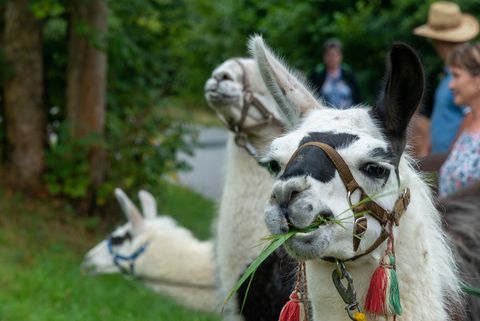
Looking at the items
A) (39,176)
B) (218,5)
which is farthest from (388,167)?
(218,5)

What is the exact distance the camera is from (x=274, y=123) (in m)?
4.77

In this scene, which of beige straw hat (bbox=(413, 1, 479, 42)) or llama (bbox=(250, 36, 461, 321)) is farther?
beige straw hat (bbox=(413, 1, 479, 42))

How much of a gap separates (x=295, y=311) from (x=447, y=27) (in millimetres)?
4259

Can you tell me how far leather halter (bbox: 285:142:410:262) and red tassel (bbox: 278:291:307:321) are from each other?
0.84 ft

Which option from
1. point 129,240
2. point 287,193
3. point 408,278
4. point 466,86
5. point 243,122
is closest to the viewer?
point 287,193

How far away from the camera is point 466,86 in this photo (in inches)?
183

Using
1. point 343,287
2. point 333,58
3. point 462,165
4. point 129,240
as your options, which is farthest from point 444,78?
point 343,287

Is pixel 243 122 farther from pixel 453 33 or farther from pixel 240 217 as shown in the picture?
pixel 453 33

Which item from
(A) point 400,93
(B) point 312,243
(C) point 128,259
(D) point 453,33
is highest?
(D) point 453,33

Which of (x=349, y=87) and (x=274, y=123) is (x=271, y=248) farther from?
(x=349, y=87)

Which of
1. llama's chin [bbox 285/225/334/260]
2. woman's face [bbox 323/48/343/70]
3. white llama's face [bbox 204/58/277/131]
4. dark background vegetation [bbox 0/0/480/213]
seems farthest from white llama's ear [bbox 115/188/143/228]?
llama's chin [bbox 285/225/334/260]

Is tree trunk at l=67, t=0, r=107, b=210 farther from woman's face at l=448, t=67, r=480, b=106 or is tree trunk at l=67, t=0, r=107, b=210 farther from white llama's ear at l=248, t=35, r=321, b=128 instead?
white llama's ear at l=248, t=35, r=321, b=128

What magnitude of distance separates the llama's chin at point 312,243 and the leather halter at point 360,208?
0.40ft

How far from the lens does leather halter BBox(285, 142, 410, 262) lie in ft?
8.93
